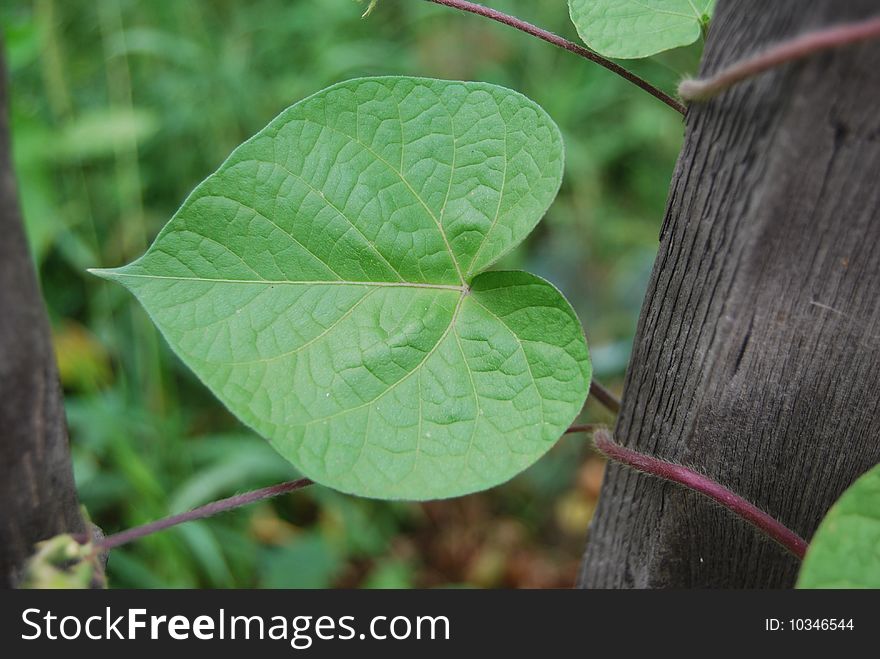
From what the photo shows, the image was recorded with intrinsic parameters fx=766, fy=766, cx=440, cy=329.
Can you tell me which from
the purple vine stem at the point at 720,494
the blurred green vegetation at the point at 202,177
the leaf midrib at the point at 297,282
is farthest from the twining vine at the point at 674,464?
the blurred green vegetation at the point at 202,177

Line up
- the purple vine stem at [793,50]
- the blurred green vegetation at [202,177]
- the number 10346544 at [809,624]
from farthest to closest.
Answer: the blurred green vegetation at [202,177]
the number 10346544 at [809,624]
the purple vine stem at [793,50]

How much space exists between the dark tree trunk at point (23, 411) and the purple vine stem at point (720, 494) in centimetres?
38

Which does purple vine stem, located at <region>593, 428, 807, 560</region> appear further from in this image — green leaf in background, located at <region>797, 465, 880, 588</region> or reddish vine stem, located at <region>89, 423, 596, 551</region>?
reddish vine stem, located at <region>89, 423, 596, 551</region>

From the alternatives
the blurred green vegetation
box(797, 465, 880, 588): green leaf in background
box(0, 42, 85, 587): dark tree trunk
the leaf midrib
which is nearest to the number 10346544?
box(797, 465, 880, 588): green leaf in background

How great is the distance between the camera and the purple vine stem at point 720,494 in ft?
1.82

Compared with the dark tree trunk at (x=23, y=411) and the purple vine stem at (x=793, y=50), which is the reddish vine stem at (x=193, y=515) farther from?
the purple vine stem at (x=793, y=50)

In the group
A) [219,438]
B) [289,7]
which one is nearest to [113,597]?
[219,438]

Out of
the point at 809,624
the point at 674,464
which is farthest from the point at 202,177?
the point at 809,624

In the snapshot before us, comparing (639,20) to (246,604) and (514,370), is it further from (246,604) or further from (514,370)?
(246,604)

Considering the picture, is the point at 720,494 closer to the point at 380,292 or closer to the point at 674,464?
the point at 674,464

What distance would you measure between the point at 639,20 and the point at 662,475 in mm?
340

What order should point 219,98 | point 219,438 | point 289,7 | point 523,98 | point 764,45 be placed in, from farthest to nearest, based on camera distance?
point 289,7 < point 219,98 < point 219,438 < point 523,98 < point 764,45

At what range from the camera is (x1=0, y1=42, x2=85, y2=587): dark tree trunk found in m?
0.42

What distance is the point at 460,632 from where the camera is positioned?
1.76 ft
